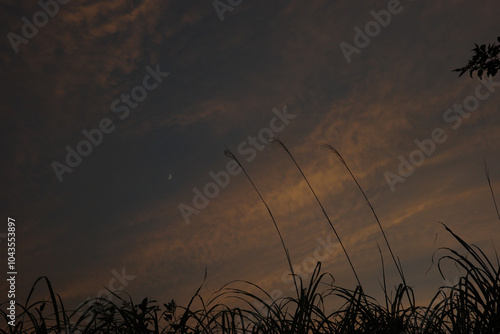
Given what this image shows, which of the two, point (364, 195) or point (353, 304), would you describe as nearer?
point (353, 304)

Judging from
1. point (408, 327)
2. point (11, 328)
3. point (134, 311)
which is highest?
point (11, 328)

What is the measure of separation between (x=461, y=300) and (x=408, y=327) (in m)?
0.36

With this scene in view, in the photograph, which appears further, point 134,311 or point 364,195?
point 364,195

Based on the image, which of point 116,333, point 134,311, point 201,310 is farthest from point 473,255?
point 116,333

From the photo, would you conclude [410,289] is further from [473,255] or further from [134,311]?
[134,311]

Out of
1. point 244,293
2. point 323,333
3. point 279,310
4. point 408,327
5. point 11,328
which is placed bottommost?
point 408,327

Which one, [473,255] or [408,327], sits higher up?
[473,255]

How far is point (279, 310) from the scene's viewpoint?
3129 mm

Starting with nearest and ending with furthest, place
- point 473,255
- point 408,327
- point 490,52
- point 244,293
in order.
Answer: point 473,255, point 408,327, point 244,293, point 490,52

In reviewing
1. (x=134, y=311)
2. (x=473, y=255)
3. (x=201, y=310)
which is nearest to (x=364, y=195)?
(x=473, y=255)

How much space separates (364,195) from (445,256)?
30.1 inches

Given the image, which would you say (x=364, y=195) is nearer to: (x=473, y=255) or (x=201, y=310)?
(x=473, y=255)

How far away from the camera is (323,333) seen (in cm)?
312

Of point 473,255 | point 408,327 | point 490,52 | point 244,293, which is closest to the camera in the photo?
point 473,255
